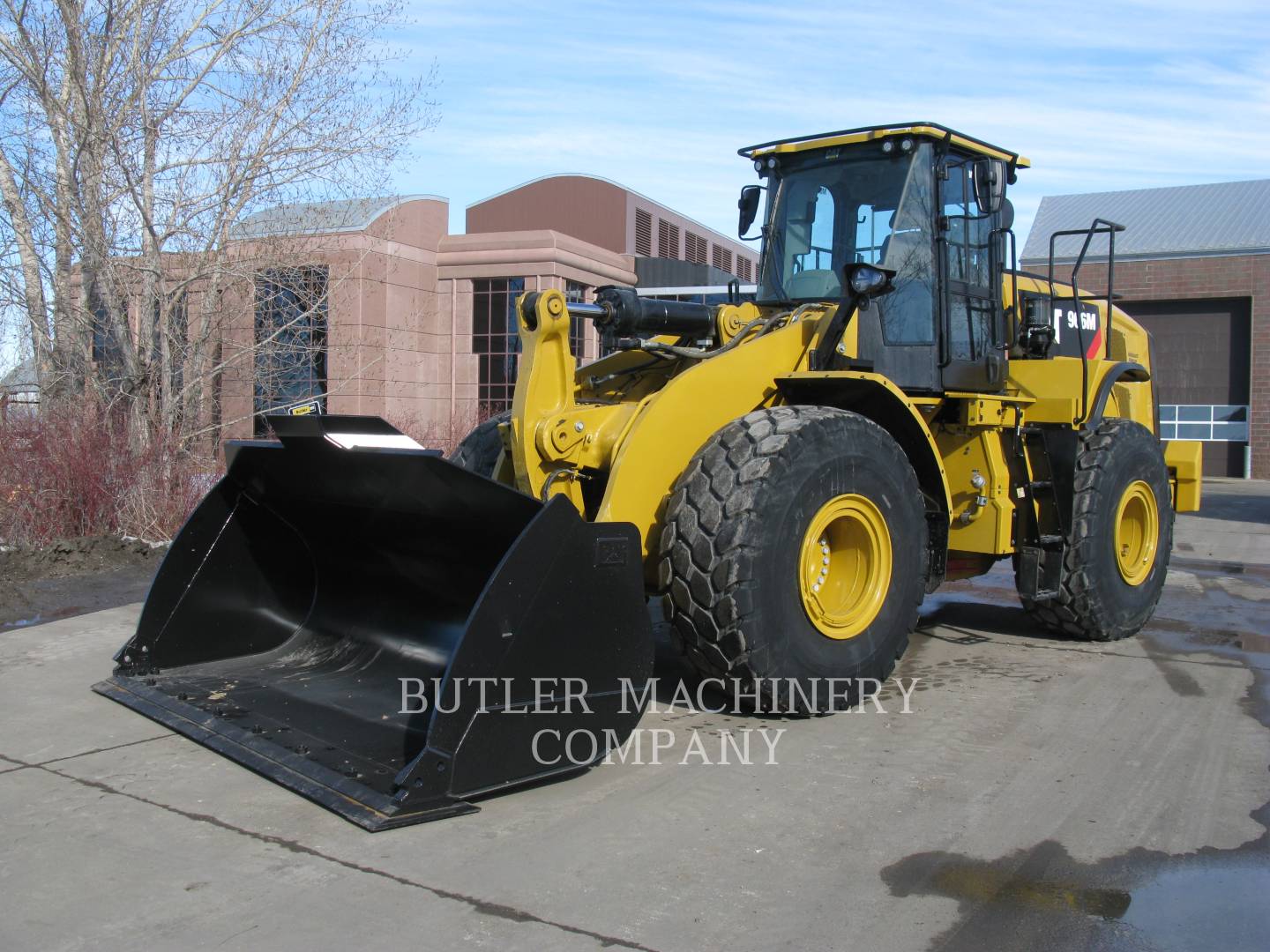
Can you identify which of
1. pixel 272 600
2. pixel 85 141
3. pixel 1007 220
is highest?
pixel 85 141

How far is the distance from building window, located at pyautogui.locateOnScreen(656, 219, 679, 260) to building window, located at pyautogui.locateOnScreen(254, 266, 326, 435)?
64.2ft

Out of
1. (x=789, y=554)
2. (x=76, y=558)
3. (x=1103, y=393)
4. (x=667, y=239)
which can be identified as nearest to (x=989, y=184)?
(x=1103, y=393)

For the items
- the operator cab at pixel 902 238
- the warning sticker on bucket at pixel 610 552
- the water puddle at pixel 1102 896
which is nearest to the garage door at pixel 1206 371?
the operator cab at pixel 902 238

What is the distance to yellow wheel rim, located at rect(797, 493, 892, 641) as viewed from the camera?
521 centimetres

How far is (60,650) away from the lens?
21.5ft

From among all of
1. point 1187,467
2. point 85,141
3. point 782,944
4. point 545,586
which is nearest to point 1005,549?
point 1187,467

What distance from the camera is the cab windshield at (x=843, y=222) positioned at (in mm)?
6242

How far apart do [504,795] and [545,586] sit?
0.81 m

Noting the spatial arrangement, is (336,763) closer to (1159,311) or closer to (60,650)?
(60,650)

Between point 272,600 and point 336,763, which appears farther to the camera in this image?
point 272,600

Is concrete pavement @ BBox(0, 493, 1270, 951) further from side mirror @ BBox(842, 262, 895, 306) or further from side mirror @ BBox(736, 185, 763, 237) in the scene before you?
side mirror @ BBox(736, 185, 763, 237)

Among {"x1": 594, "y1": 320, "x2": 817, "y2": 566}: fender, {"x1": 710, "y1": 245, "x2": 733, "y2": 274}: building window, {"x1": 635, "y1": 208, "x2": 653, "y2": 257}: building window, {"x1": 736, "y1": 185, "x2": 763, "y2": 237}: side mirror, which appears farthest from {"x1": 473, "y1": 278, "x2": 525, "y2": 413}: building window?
{"x1": 594, "y1": 320, "x2": 817, "y2": 566}: fender

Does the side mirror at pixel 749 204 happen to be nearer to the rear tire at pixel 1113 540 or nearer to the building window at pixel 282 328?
the rear tire at pixel 1113 540

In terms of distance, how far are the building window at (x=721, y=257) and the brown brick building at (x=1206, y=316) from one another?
1220cm
